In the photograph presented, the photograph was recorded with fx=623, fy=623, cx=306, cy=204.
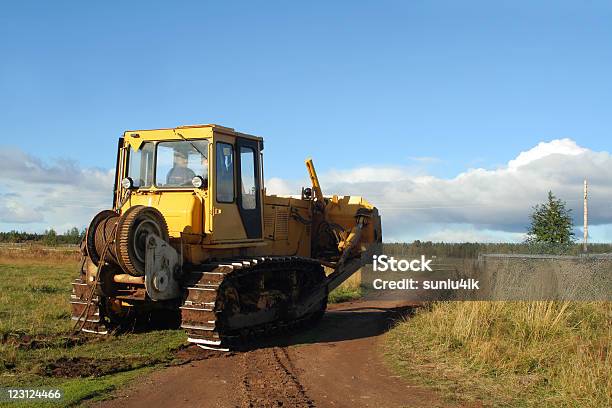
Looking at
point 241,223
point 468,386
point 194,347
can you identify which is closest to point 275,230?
point 241,223

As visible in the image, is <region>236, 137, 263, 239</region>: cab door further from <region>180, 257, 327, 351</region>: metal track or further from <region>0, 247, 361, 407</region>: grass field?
<region>0, 247, 361, 407</region>: grass field

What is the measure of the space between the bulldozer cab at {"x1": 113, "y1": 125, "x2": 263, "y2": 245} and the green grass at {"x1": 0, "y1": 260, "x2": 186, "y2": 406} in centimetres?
216

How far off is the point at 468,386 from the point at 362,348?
3.34 m

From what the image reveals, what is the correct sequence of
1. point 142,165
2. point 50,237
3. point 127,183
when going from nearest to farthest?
point 127,183 < point 142,165 < point 50,237

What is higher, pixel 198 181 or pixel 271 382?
pixel 198 181

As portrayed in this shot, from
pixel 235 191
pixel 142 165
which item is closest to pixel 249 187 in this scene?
pixel 235 191

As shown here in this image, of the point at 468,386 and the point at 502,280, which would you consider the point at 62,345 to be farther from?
the point at 502,280

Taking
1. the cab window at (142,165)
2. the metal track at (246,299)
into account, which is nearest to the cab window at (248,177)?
the metal track at (246,299)

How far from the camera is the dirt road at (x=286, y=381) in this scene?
25.6 feet

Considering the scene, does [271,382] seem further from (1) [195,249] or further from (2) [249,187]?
(2) [249,187]

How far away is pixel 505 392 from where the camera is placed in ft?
26.9

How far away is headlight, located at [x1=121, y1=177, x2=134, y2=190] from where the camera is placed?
1206 cm

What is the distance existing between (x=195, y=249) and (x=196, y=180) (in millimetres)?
1266

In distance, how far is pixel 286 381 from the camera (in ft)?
28.9
